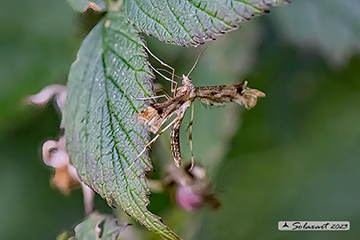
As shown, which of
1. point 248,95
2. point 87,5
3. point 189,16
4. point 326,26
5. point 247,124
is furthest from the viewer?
point 247,124

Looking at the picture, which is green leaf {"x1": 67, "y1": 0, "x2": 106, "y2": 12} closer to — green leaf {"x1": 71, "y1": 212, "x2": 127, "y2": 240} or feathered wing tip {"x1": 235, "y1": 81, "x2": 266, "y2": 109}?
feathered wing tip {"x1": 235, "y1": 81, "x2": 266, "y2": 109}

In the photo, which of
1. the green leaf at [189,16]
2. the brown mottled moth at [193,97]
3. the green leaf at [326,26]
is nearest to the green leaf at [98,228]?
the brown mottled moth at [193,97]

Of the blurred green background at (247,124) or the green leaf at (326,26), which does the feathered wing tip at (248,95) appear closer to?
the blurred green background at (247,124)

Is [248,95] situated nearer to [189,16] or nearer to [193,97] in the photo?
[193,97]

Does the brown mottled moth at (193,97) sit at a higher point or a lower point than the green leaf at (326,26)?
lower

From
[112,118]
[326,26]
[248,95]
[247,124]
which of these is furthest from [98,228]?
[326,26]

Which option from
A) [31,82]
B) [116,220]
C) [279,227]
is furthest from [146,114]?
[279,227]

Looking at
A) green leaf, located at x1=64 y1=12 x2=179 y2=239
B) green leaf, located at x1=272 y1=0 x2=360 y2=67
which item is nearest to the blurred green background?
green leaf, located at x1=272 y1=0 x2=360 y2=67
